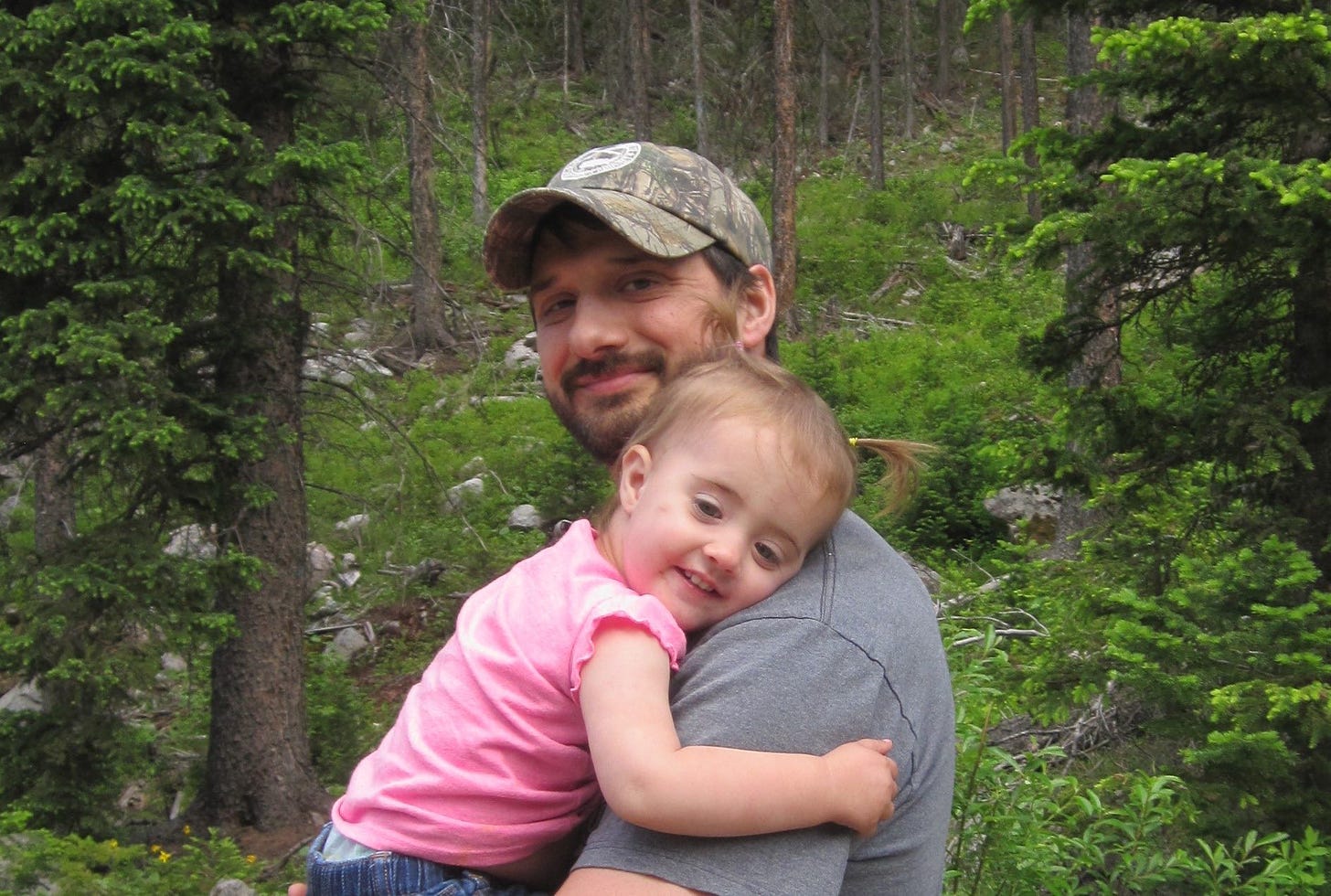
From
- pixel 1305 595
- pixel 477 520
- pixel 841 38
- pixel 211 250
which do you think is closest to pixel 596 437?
pixel 1305 595

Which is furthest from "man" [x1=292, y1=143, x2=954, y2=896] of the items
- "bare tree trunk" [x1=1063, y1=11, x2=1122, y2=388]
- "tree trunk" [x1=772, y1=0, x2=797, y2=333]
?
"tree trunk" [x1=772, y1=0, x2=797, y2=333]

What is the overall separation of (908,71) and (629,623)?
30.2m

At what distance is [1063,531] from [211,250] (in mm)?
7542

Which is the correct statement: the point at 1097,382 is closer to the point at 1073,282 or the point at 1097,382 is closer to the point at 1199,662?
the point at 1073,282

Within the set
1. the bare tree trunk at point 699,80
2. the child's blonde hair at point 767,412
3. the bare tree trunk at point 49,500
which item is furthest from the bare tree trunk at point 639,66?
the child's blonde hair at point 767,412

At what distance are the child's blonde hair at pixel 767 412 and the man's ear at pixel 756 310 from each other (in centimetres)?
31

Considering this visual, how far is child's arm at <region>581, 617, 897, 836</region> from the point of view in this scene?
1.52 m

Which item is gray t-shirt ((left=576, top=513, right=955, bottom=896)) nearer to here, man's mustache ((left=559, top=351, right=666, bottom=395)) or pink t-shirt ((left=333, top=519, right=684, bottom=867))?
pink t-shirt ((left=333, top=519, right=684, bottom=867))

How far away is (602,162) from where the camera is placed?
2354mm

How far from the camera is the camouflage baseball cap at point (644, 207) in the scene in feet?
7.21

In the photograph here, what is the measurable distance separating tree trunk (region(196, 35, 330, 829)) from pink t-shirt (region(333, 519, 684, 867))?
6.00 m

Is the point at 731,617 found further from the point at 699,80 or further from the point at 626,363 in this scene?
the point at 699,80

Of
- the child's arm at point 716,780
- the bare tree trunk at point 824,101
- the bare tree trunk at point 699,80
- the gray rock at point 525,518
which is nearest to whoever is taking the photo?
the child's arm at point 716,780

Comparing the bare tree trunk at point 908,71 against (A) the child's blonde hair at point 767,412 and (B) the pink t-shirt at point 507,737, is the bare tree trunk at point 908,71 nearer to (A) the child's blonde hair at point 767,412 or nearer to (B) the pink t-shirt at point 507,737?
(A) the child's blonde hair at point 767,412
